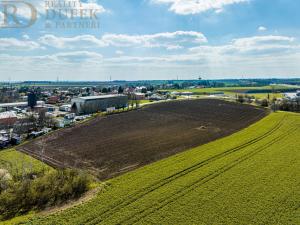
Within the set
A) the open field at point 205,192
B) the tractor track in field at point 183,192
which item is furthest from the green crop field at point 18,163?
the tractor track in field at point 183,192

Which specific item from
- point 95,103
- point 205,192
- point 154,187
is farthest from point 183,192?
point 95,103

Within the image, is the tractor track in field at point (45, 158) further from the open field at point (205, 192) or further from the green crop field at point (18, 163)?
the open field at point (205, 192)

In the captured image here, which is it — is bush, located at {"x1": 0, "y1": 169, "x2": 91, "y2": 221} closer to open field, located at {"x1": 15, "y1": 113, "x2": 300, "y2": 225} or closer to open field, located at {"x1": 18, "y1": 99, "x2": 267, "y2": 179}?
open field, located at {"x1": 15, "y1": 113, "x2": 300, "y2": 225}

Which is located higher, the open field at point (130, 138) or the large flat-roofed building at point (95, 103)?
the large flat-roofed building at point (95, 103)

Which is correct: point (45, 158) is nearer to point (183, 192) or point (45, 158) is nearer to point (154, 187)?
point (154, 187)

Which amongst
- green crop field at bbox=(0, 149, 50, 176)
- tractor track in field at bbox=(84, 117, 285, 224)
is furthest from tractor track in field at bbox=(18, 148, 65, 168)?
tractor track in field at bbox=(84, 117, 285, 224)

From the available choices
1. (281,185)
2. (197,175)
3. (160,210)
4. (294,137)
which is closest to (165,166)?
(197,175)

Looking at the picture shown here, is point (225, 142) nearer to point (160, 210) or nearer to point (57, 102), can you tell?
point (160, 210)
